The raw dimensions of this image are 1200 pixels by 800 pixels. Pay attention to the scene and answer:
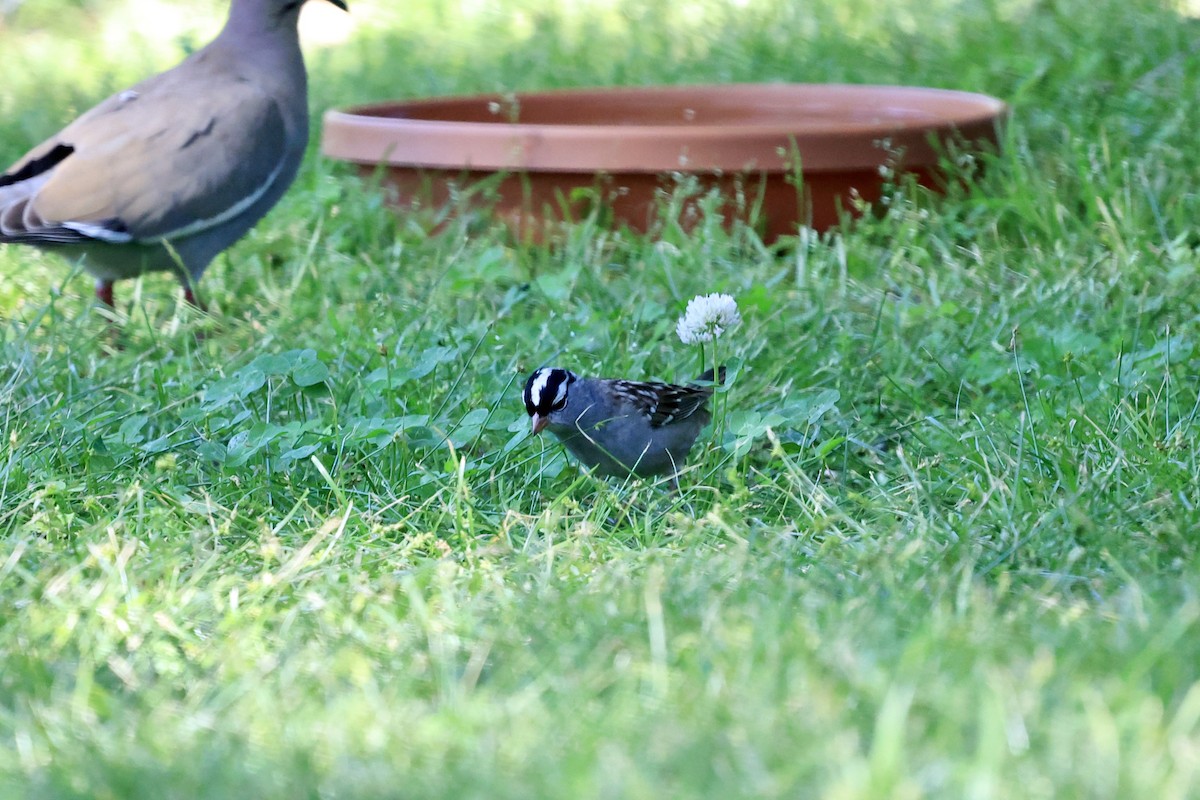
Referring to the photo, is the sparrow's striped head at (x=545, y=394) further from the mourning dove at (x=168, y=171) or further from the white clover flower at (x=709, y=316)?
the mourning dove at (x=168, y=171)

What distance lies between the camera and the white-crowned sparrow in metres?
3.53

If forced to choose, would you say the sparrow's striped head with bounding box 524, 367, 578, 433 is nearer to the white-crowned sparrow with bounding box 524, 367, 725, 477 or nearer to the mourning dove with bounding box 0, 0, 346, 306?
the white-crowned sparrow with bounding box 524, 367, 725, 477

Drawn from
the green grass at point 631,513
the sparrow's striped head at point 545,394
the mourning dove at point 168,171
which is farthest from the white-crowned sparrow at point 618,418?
the mourning dove at point 168,171

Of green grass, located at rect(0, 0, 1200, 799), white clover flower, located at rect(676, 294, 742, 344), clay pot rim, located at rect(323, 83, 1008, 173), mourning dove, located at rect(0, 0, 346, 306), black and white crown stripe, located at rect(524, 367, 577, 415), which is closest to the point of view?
green grass, located at rect(0, 0, 1200, 799)

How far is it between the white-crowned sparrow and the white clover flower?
141 millimetres

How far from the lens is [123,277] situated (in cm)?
528

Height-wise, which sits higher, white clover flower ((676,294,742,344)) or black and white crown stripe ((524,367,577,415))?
white clover flower ((676,294,742,344))

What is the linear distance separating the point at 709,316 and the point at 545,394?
51cm

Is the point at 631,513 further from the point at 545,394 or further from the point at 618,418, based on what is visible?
the point at 545,394

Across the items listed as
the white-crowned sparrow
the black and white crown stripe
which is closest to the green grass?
the white-crowned sparrow

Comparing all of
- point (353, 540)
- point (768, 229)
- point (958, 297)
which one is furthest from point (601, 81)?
point (353, 540)

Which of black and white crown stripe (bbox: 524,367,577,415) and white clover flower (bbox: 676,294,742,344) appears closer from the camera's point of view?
black and white crown stripe (bbox: 524,367,577,415)

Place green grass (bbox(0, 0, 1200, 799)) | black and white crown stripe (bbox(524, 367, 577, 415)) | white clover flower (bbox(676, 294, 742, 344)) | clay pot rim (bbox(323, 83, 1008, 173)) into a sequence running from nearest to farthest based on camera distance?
green grass (bbox(0, 0, 1200, 799)) → black and white crown stripe (bbox(524, 367, 577, 415)) → white clover flower (bbox(676, 294, 742, 344)) → clay pot rim (bbox(323, 83, 1008, 173))

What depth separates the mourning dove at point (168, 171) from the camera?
5051 millimetres
